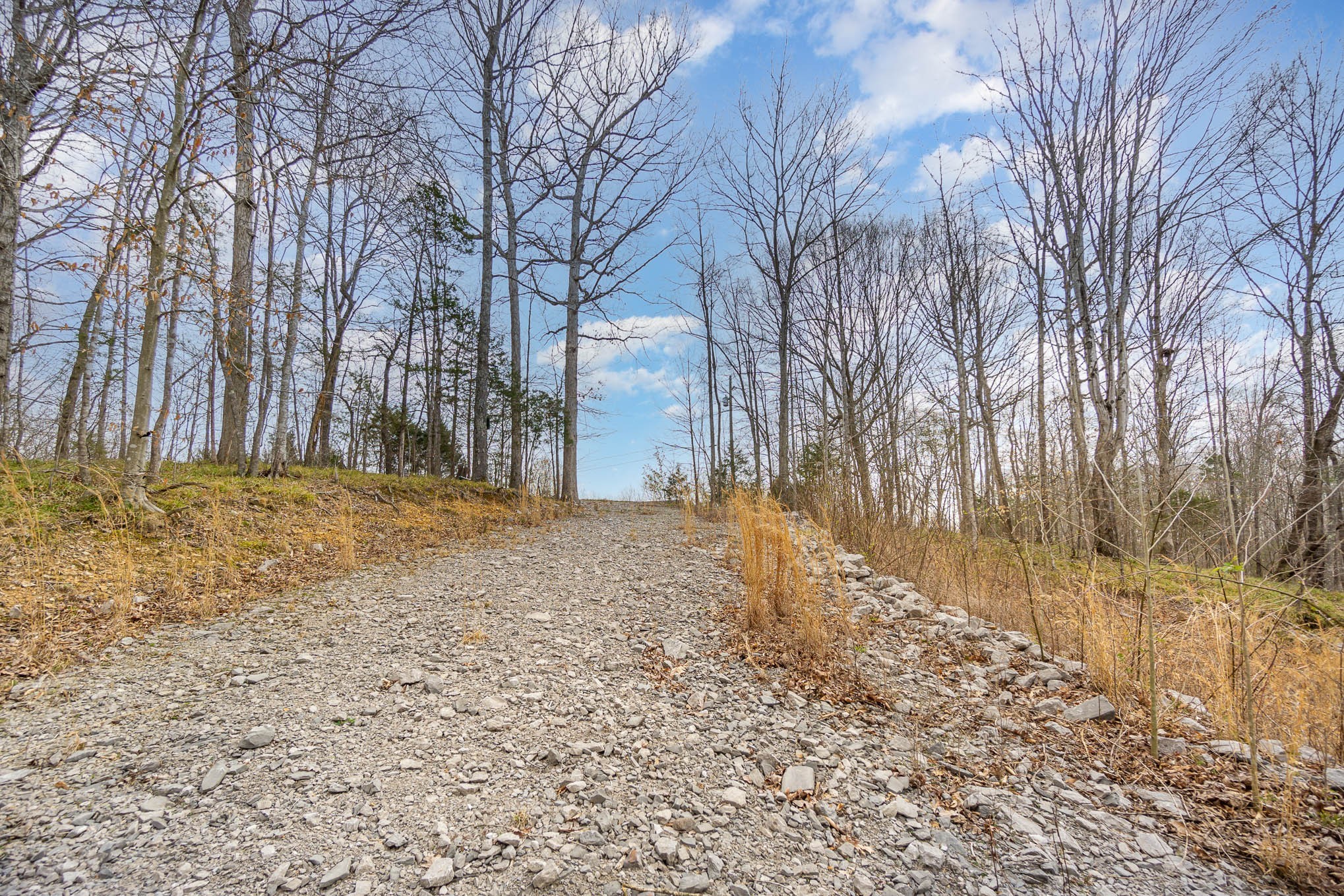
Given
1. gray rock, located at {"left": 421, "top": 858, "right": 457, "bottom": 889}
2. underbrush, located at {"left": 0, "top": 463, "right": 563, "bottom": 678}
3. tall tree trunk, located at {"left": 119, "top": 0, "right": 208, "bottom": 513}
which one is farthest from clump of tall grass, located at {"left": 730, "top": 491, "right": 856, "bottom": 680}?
tall tree trunk, located at {"left": 119, "top": 0, "right": 208, "bottom": 513}

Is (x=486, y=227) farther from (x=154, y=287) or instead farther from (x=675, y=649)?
(x=675, y=649)

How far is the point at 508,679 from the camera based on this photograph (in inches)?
108

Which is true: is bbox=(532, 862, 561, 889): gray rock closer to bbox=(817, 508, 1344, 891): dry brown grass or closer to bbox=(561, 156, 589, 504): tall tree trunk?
bbox=(817, 508, 1344, 891): dry brown grass

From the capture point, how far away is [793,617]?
3508mm

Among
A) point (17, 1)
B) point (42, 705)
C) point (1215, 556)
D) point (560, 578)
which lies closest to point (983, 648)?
point (1215, 556)

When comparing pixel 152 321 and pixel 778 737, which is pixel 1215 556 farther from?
pixel 152 321

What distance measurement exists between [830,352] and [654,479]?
358 inches

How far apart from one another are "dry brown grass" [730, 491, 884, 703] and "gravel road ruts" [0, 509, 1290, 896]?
0.20 metres

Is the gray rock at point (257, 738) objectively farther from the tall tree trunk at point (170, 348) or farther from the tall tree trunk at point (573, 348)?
A: the tall tree trunk at point (573, 348)

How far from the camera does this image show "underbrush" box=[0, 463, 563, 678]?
9.83 ft

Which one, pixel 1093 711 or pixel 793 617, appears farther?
pixel 793 617

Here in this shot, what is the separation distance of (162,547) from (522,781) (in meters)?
4.44

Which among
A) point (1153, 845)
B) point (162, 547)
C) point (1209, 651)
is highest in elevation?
→ point (162, 547)

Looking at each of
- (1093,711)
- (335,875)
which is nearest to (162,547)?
(335,875)
